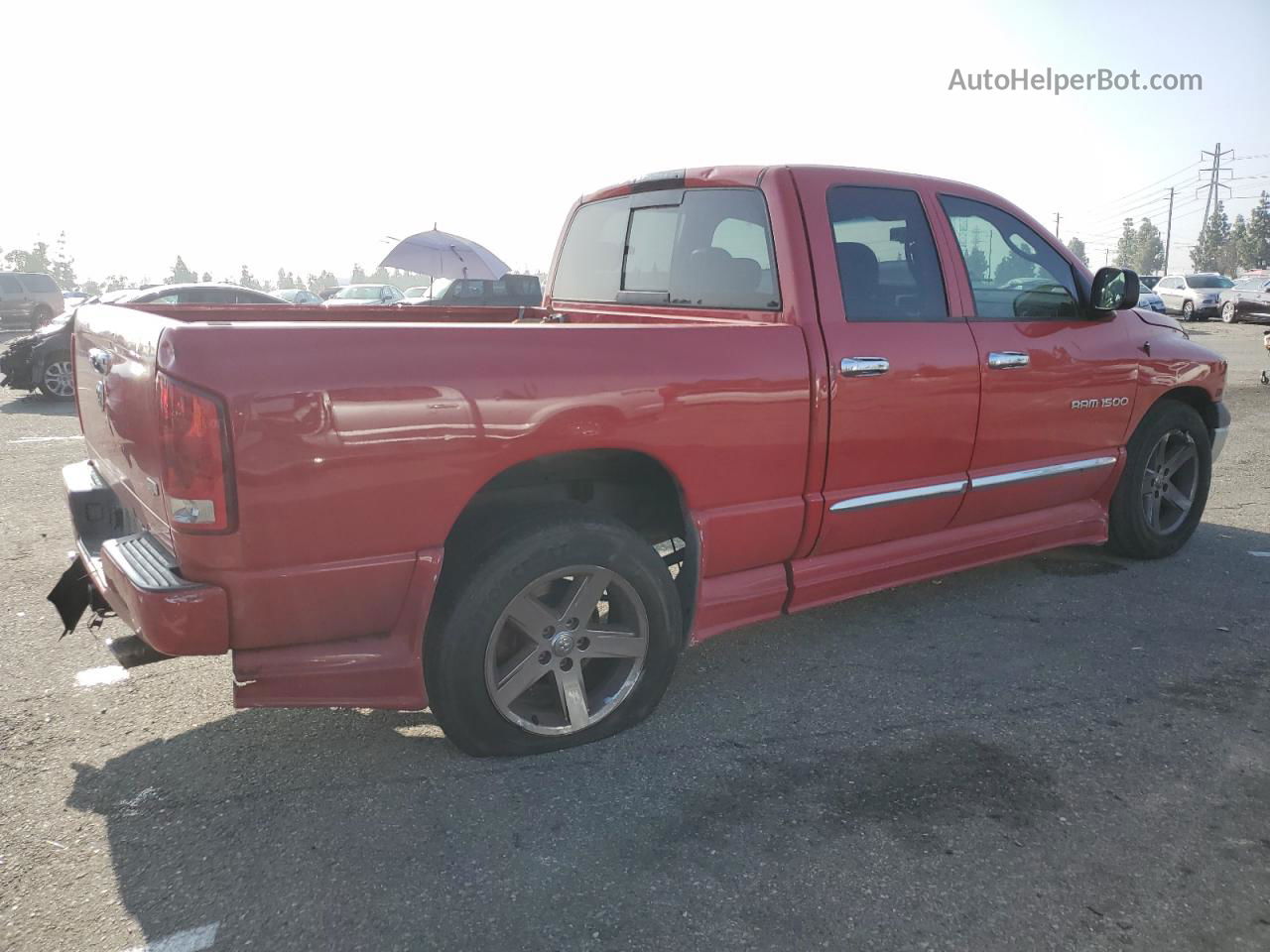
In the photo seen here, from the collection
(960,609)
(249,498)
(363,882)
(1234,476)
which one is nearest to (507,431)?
(249,498)

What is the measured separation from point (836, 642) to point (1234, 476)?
16.6ft

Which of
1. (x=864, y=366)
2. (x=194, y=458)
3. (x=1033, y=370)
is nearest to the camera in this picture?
(x=194, y=458)

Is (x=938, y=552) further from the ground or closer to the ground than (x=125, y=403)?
closer to the ground

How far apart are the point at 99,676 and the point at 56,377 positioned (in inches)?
435

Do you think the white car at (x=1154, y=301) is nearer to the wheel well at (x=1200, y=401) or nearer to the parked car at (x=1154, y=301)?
the parked car at (x=1154, y=301)

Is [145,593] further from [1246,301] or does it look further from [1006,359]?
[1246,301]

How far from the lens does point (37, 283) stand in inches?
1009

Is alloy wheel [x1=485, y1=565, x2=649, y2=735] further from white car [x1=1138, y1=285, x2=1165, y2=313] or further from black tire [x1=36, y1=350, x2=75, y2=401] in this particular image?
white car [x1=1138, y1=285, x2=1165, y2=313]

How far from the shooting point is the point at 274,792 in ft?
9.19

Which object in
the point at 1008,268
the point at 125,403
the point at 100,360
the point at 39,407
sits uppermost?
the point at 1008,268

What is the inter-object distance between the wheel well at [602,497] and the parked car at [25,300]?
2691cm

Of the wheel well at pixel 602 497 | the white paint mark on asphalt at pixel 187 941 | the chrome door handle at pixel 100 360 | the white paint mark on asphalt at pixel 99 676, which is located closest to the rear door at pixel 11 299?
the white paint mark on asphalt at pixel 99 676

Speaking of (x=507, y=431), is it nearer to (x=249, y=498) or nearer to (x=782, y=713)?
(x=249, y=498)

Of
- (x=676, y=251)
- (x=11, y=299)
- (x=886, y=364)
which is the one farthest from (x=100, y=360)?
(x=11, y=299)
